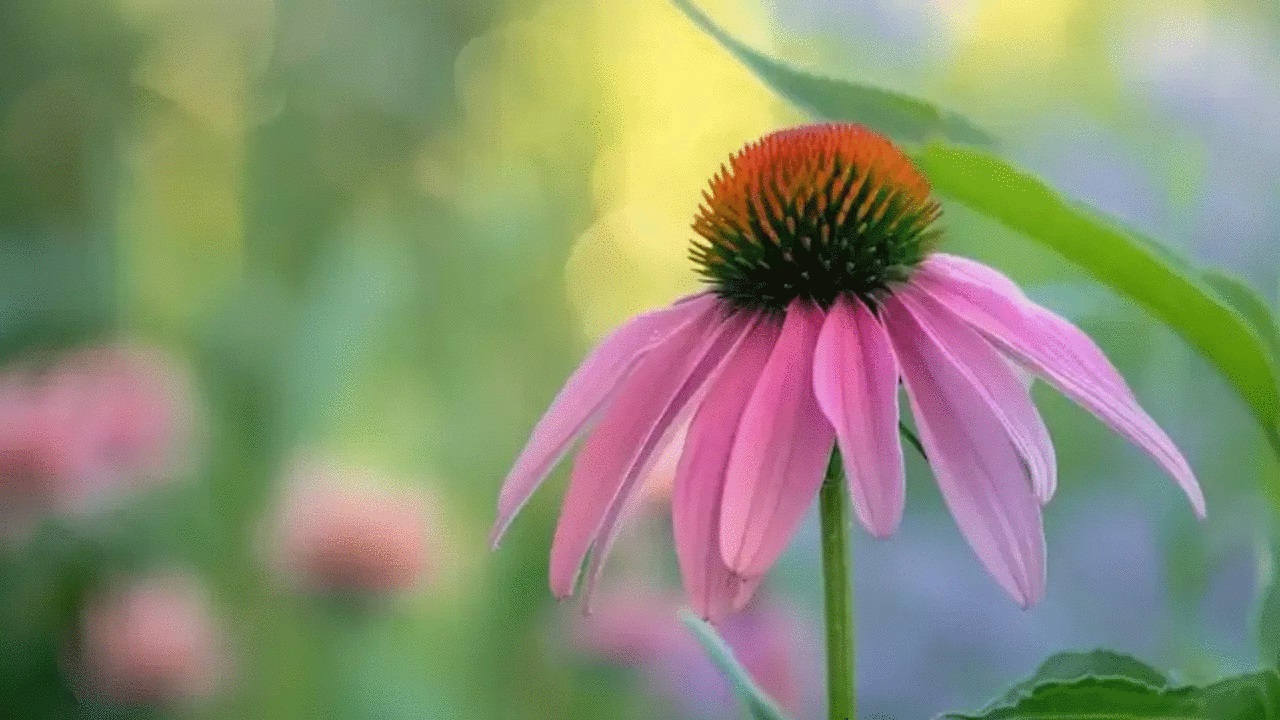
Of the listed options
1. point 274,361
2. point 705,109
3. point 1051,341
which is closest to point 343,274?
point 274,361

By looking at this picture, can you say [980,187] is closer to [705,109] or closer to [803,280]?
[803,280]

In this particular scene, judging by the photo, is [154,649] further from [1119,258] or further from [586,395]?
[1119,258]

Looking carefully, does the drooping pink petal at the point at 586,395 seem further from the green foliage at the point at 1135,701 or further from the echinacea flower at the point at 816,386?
the green foliage at the point at 1135,701

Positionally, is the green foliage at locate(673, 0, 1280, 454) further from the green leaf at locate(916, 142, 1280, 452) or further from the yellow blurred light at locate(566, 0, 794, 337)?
the yellow blurred light at locate(566, 0, 794, 337)

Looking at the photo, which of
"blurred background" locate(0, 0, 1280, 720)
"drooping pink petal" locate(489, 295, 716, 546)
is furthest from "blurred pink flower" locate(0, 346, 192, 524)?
"drooping pink petal" locate(489, 295, 716, 546)

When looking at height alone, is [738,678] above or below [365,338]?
below

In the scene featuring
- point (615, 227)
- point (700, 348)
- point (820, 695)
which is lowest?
point (820, 695)

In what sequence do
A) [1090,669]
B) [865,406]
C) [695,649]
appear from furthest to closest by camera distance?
[695,649]
[1090,669]
[865,406]

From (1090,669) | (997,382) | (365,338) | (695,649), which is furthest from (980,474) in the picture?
(365,338)
